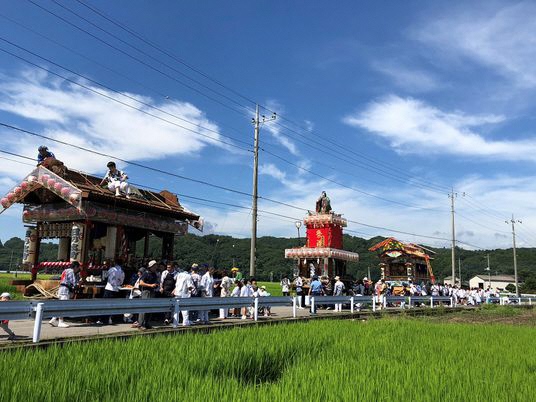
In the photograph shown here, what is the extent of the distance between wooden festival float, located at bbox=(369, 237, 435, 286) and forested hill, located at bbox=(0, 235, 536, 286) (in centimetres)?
3346

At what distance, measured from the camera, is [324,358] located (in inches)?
283

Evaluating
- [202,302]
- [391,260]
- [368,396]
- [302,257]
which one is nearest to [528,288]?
[391,260]

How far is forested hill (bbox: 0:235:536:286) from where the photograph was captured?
7769cm

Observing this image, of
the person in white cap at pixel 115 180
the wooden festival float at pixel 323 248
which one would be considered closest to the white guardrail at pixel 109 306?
the person in white cap at pixel 115 180

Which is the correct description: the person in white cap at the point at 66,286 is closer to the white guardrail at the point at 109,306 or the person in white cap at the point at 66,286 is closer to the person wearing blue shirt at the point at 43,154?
the white guardrail at the point at 109,306

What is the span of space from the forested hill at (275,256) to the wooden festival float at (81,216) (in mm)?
49971

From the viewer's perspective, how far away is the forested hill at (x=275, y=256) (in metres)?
77.7

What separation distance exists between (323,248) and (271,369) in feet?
75.2

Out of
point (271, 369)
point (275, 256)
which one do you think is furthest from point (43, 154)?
point (275, 256)

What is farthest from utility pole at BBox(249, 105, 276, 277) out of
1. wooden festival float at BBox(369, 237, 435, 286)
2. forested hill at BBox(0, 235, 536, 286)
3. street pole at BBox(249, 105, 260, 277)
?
forested hill at BBox(0, 235, 536, 286)

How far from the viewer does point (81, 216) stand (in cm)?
1453

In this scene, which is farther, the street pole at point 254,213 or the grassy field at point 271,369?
the street pole at point 254,213

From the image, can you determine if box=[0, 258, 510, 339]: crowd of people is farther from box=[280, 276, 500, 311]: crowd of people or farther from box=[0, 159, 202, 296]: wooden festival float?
box=[0, 159, 202, 296]: wooden festival float

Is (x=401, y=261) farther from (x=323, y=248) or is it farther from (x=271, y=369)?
(x=271, y=369)
